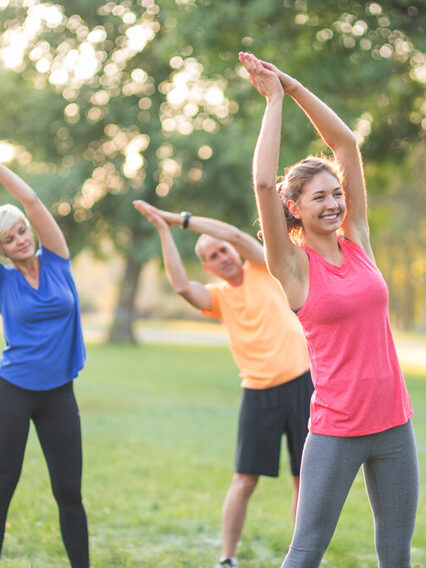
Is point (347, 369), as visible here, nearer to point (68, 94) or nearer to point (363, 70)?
point (363, 70)

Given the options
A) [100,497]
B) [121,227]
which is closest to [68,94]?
[121,227]

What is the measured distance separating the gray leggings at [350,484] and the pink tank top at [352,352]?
0.22ft

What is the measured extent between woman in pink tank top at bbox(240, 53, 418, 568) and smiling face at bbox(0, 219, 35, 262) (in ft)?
5.44

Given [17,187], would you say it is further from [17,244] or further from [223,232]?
[223,232]

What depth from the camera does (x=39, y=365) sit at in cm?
399

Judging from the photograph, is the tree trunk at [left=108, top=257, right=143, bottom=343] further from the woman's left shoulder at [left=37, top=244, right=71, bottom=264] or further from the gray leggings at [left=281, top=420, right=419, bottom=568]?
the gray leggings at [left=281, top=420, right=419, bottom=568]

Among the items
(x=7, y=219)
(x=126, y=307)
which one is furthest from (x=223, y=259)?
(x=126, y=307)

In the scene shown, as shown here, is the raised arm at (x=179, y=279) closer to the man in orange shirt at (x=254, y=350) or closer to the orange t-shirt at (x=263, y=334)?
the man in orange shirt at (x=254, y=350)

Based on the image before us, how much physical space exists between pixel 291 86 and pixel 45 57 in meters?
26.0

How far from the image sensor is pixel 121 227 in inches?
1106

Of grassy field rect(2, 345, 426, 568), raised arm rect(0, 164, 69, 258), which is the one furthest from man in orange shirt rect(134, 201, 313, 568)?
grassy field rect(2, 345, 426, 568)

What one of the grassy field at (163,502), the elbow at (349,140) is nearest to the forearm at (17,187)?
the elbow at (349,140)

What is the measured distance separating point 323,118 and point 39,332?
1.88 metres

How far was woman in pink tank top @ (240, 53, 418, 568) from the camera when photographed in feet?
9.45
